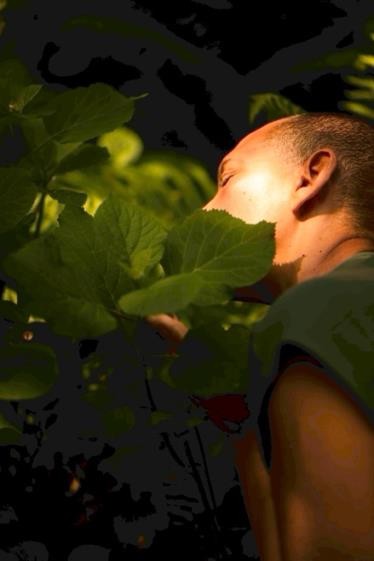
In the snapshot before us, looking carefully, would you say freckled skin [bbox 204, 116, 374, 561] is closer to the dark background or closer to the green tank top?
the green tank top

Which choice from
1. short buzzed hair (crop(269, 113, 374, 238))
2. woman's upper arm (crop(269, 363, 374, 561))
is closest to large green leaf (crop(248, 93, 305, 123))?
short buzzed hair (crop(269, 113, 374, 238))

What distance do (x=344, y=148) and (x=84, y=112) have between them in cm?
32

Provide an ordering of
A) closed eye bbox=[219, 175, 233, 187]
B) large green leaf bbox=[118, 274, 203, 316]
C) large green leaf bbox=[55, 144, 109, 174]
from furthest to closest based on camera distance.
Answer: closed eye bbox=[219, 175, 233, 187] → large green leaf bbox=[55, 144, 109, 174] → large green leaf bbox=[118, 274, 203, 316]

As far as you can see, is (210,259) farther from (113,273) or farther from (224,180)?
(224,180)

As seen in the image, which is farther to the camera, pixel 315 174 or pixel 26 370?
pixel 315 174

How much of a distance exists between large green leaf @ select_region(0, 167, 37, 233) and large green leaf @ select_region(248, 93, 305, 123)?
0.69 meters

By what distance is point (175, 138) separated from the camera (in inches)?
52.1

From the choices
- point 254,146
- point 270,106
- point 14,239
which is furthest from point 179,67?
point 14,239

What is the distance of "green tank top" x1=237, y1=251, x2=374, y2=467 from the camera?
2.02ft

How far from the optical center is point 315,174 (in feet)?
2.87

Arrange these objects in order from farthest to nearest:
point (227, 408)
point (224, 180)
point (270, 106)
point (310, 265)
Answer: point (270, 106), point (224, 180), point (310, 265), point (227, 408)

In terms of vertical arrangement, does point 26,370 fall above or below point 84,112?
below

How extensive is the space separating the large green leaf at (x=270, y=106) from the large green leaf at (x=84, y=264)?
69 centimetres

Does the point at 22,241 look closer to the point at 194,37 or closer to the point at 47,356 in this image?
the point at 47,356
